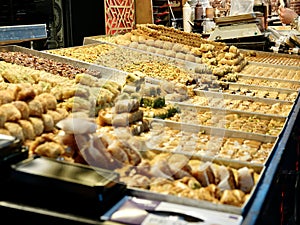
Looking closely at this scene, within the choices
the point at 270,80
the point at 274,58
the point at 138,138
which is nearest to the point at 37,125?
the point at 138,138

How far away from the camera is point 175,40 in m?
4.92

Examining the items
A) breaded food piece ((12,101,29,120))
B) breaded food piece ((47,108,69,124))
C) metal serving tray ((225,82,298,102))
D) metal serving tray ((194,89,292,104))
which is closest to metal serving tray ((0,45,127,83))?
metal serving tray ((194,89,292,104))

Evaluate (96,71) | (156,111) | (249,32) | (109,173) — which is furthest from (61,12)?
(109,173)

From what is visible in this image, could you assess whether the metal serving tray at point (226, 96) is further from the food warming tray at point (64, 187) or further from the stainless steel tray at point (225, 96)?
the food warming tray at point (64, 187)

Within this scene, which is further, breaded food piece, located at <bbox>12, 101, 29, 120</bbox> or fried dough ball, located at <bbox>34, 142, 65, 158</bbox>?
breaded food piece, located at <bbox>12, 101, 29, 120</bbox>

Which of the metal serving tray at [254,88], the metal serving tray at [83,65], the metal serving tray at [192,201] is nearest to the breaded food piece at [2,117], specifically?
the metal serving tray at [192,201]

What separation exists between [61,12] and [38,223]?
6468mm

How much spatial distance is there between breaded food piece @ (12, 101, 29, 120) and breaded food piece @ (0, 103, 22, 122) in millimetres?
22

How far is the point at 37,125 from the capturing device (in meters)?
1.90

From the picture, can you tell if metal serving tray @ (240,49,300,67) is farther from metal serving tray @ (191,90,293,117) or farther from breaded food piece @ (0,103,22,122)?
breaded food piece @ (0,103,22,122)

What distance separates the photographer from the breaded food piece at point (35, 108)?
6.39 feet

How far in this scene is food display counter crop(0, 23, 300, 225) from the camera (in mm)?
1395

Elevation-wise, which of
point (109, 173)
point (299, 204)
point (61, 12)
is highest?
point (61, 12)

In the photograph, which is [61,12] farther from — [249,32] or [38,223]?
[38,223]
